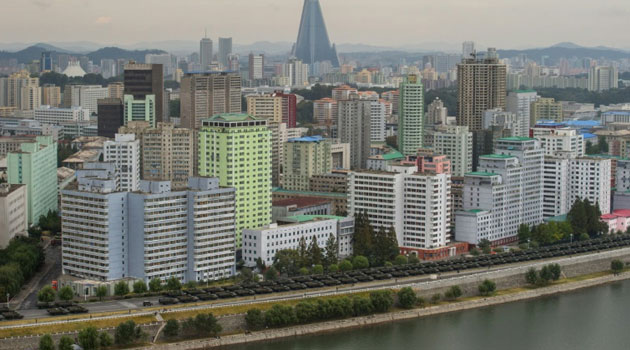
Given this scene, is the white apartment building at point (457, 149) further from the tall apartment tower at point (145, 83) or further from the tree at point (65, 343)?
the tree at point (65, 343)

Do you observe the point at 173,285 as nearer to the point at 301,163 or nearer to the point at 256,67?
the point at 301,163


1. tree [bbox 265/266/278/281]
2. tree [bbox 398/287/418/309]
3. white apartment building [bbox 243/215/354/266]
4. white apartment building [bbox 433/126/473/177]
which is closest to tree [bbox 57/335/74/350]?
tree [bbox 265/266/278/281]

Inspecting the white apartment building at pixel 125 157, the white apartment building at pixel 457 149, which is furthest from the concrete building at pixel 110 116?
the white apartment building at pixel 125 157

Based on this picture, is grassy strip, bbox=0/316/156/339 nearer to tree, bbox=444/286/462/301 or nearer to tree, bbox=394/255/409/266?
tree, bbox=444/286/462/301

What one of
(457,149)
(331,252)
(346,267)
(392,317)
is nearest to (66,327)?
(392,317)

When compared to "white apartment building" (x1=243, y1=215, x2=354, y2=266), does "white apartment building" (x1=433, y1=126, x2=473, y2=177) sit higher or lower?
higher
